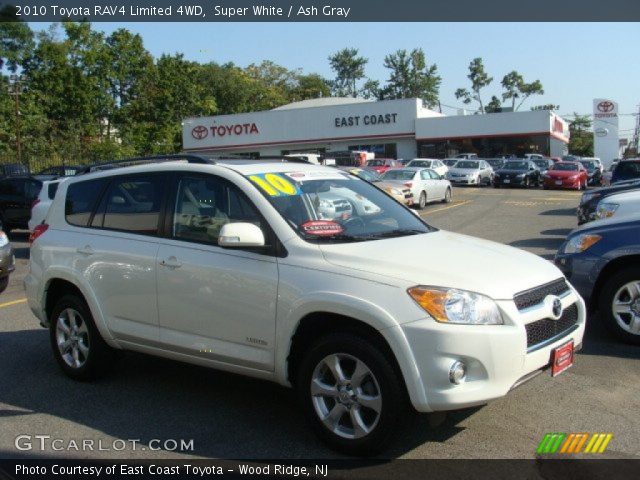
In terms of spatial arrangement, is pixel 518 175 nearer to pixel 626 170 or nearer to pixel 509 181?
pixel 509 181

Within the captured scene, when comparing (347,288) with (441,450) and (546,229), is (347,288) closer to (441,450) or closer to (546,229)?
(441,450)

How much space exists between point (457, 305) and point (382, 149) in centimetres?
5104

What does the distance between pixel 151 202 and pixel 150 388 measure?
1.53 metres

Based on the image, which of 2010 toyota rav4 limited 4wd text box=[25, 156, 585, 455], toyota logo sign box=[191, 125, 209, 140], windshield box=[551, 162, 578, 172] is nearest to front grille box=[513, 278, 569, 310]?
2010 toyota rav4 limited 4wd text box=[25, 156, 585, 455]

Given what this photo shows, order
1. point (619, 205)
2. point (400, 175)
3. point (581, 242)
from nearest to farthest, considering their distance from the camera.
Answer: point (581, 242)
point (619, 205)
point (400, 175)

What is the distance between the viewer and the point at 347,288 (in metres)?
4.01

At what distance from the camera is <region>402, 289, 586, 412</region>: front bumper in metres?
3.74

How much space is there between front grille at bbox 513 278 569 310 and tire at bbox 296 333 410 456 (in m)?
0.89

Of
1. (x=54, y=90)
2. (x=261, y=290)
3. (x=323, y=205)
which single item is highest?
(x=54, y=90)

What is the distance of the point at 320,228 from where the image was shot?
14.5ft

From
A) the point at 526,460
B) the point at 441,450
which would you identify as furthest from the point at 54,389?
the point at 526,460

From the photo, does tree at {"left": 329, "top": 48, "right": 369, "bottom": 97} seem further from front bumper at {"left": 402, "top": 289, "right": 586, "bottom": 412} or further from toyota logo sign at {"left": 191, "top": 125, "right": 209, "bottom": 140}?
front bumper at {"left": 402, "top": 289, "right": 586, "bottom": 412}

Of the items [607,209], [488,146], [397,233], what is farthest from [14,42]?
[397,233]

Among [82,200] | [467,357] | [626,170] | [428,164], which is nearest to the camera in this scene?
[467,357]
